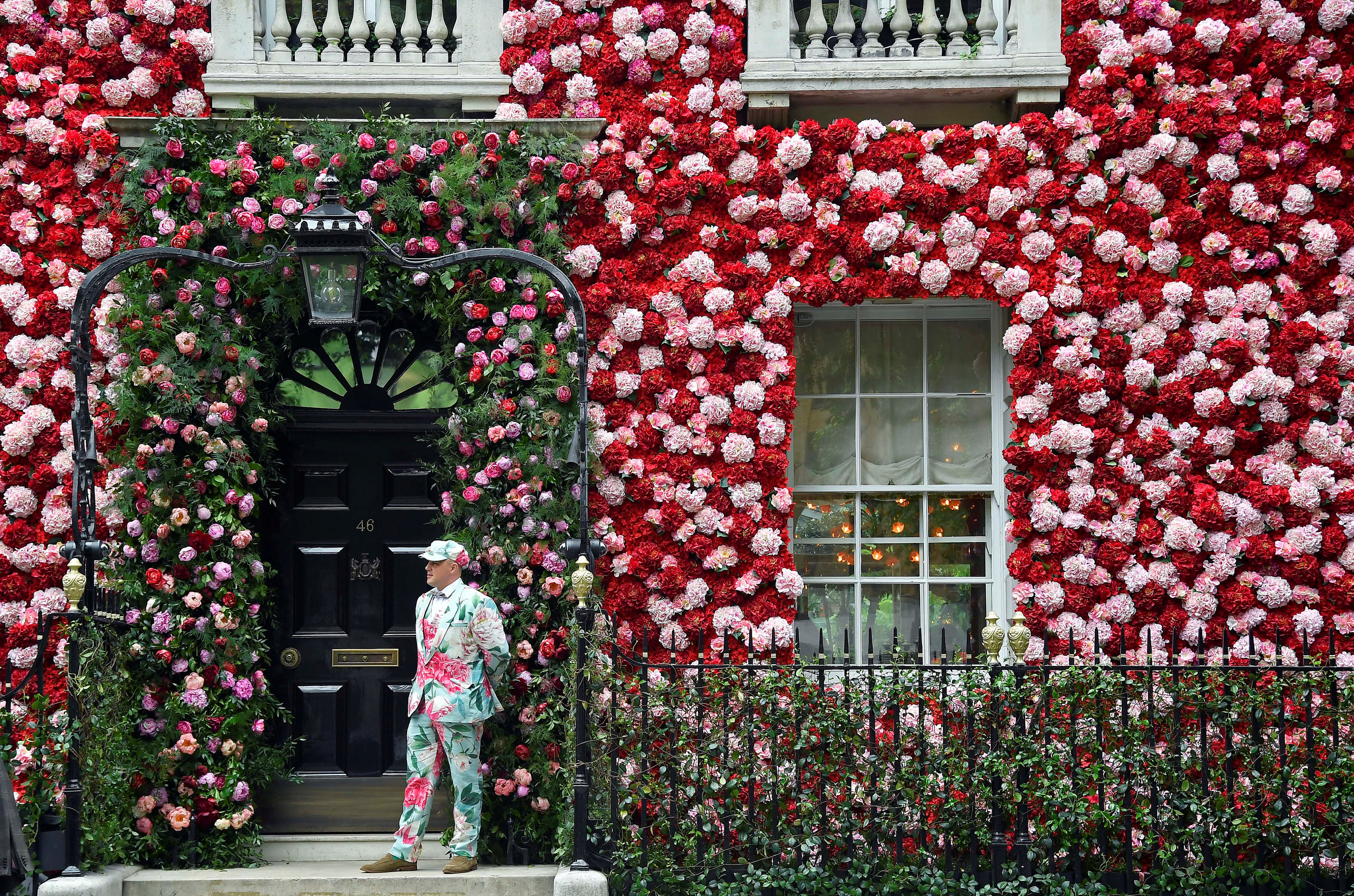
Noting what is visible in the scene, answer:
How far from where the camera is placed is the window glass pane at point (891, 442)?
8172 mm

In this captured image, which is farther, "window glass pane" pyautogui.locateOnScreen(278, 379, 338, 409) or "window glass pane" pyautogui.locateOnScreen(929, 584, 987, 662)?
"window glass pane" pyautogui.locateOnScreen(929, 584, 987, 662)

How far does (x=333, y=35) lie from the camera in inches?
312

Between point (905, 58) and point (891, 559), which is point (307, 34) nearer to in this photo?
point (905, 58)

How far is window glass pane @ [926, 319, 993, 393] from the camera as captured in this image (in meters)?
8.23

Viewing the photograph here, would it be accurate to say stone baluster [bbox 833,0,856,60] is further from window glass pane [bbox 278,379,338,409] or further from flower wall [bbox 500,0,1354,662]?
window glass pane [bbox 278,379,338,409]

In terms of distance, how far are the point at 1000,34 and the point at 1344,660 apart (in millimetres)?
4613

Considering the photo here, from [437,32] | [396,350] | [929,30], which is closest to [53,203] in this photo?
[396,350]

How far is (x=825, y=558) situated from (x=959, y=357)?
1.68 metres

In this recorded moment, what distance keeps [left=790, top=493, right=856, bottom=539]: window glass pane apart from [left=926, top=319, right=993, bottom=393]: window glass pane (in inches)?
39.0

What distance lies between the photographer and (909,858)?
6531 mm

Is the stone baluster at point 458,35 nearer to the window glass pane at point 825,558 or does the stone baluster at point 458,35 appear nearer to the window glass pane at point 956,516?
the window glass pane at point 825,558

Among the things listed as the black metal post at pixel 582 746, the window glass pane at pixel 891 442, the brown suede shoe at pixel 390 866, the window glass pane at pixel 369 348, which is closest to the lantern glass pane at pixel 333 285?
Result: the window glass pane at pixel 369 348

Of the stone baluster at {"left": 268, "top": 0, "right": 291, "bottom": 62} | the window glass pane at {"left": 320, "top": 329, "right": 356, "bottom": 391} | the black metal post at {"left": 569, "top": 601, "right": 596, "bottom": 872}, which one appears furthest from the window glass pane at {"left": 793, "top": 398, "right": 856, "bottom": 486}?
the stone baluster at {"left": 268, "top": 0, "right": 291, "bottom": 62}

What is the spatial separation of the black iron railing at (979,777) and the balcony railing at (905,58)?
3.75 meters
